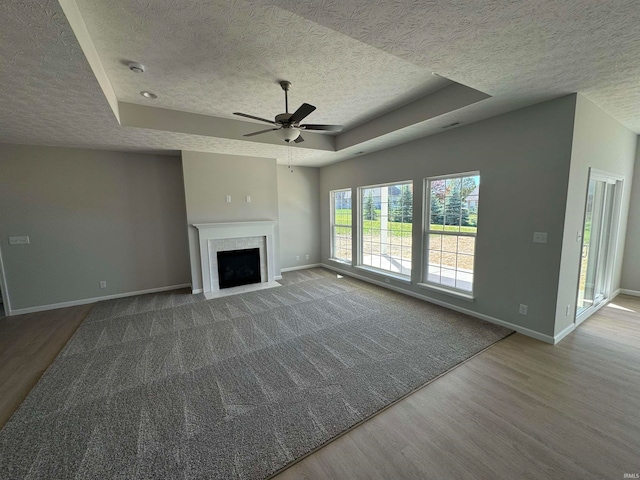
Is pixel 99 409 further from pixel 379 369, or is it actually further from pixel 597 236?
pixel 597 236

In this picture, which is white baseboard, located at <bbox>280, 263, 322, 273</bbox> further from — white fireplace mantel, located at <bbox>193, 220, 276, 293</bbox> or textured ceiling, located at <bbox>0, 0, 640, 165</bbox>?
textured ceiling, located at <bbox>0, 0, 640, 165</bbox>

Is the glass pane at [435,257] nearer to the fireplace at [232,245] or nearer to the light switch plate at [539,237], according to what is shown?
the light switch plate at [539,237]

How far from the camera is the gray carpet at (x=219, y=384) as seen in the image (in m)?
1.61

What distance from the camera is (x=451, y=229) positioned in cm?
381

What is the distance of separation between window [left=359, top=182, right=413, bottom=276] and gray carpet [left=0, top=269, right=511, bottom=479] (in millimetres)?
1051

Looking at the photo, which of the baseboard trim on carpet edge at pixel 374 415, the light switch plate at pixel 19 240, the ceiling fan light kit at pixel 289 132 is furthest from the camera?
the light switch plate at pixel 19 240

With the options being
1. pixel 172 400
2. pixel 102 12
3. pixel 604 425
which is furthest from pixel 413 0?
pixel 172 400

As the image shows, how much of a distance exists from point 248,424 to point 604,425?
2.57m

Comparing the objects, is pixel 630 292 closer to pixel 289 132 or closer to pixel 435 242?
pixel 435 242

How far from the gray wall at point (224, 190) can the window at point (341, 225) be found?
1.58m

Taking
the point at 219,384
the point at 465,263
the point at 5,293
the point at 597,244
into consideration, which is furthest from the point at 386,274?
the point at 5,293

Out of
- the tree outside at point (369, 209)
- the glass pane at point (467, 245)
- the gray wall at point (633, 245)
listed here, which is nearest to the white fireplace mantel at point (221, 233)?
the tree outside at point (369, 209)

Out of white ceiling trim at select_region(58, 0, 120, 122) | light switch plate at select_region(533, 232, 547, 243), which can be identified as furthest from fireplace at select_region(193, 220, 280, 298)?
light switch plate at select_region(533, 232, 547, 243)

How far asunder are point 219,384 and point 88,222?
13.5ft
